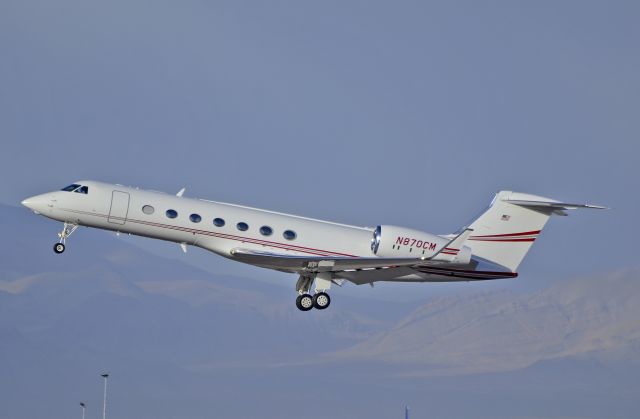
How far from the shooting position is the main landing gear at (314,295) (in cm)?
4034

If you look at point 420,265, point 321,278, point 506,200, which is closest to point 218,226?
point 321,278

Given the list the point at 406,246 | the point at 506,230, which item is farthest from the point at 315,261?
the point at 506,230

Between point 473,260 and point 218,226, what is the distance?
906 centimetres

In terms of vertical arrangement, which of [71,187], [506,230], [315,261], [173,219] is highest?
[506,230]

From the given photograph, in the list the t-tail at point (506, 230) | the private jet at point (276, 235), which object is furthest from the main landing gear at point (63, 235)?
the t-tail at point (506, 230)

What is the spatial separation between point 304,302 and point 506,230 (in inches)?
303

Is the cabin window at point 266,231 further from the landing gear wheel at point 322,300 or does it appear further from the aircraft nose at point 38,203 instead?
the aircraft nose at point 38,203

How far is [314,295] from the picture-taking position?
40.6 meters

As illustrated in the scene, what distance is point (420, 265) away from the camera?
39.8 meters

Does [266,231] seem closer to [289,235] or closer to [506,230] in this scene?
[289,235]

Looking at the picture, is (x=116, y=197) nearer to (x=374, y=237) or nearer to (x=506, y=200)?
(x=374, y=237)

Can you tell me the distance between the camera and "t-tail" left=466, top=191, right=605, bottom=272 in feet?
137

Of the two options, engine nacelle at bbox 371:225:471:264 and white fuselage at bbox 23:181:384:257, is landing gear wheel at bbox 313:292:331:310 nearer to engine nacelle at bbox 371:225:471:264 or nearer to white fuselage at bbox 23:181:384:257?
white fuselage at bbox 23:181:384:257

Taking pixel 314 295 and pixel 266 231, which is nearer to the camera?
pixel 266 231
